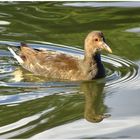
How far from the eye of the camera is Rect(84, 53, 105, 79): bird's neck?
1134 centimetres

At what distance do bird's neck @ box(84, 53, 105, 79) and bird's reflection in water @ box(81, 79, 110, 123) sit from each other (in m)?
0.14

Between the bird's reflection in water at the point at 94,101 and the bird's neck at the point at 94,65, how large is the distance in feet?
0.46

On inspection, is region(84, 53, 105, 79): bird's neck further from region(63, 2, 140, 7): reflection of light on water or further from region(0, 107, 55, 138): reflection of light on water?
region(63, 2, 140, 7): reflection of light on water

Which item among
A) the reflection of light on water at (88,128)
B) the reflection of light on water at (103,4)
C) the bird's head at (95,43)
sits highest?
the bird's head at (95,43)

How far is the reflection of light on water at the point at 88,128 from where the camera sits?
8781 millimetres

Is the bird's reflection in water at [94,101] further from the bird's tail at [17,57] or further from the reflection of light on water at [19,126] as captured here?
the bird's tail at [17,57]

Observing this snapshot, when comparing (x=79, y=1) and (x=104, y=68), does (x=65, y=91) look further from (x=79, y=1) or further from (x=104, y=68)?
(x=79, y=1)

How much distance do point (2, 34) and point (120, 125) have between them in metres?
5.09

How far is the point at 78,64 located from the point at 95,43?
16.7 inches

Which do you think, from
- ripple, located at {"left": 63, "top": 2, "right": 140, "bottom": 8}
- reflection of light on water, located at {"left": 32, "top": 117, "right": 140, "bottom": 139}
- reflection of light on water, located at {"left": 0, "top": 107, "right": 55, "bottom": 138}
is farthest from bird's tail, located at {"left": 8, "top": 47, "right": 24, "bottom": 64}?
ripple, located at {"left": 63, "top": 2, "right": 140, "bottom": 8}

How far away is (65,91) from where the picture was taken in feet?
34.7

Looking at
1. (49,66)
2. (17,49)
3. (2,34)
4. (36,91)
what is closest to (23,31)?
(2,34)

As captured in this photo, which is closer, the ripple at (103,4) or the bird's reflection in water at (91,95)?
the bird's reflection in water at (91,95)

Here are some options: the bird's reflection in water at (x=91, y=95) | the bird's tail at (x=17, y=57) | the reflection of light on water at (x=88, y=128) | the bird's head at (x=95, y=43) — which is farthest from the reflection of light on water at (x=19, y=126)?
the bird's tail at (x=17, y=57)
